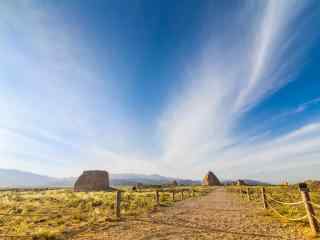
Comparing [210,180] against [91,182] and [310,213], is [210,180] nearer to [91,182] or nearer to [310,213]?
[91,182]

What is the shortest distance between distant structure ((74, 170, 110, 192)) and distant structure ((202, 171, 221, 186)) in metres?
43.1

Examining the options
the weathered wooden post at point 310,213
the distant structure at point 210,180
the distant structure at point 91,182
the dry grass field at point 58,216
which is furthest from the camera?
the distant structure at point 210,180

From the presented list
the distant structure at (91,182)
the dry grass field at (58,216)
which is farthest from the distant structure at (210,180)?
the dry grass field at (58,216)

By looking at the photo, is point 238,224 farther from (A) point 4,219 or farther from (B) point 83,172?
(B) point 83,172

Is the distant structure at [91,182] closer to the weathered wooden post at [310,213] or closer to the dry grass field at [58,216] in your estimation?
the dry grass field at [58,216]

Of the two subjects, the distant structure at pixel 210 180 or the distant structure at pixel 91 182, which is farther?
the distant structure at pixel 210 180

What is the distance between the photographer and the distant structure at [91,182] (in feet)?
168

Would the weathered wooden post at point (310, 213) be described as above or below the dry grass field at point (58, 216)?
above

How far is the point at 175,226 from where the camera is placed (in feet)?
23.9

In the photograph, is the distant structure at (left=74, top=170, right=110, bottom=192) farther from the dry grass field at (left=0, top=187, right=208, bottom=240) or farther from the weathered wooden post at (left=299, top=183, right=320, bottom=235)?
the weathered wooden post at (left=299, top=183, right=320, bottom=235)

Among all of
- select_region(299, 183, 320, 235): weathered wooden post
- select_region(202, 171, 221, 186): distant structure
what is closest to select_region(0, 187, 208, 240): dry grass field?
select_region(299, 183, 320, 235): weathered wooden post

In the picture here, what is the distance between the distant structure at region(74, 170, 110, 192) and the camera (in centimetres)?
5134

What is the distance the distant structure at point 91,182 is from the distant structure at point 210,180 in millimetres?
43109

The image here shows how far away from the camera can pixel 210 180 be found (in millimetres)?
80938
